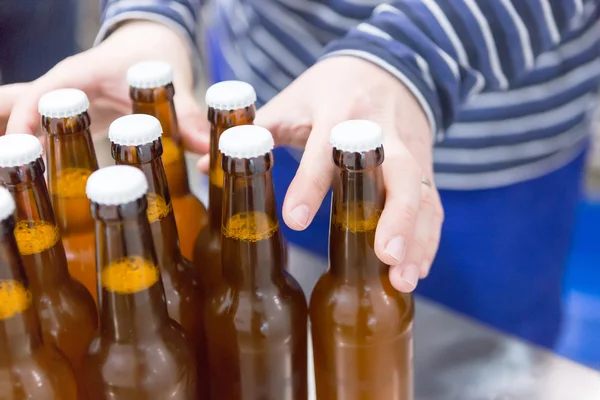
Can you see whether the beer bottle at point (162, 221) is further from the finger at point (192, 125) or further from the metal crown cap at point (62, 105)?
the finger at point (192, 125)

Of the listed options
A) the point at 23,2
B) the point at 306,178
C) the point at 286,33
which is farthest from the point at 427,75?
the point at 23,2

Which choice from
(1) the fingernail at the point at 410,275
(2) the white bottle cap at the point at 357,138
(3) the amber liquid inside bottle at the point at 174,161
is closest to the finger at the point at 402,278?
(1) the fingernail at the point at 410,275

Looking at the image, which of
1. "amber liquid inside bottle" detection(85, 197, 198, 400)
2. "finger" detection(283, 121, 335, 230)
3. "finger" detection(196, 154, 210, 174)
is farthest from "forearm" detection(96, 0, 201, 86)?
"amber liquid inside bottle" detection(85, 197, 198, 400)

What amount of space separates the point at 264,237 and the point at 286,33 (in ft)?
1.78

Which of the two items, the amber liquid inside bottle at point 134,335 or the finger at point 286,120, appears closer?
the amber liquid inside bottle at point 134,335

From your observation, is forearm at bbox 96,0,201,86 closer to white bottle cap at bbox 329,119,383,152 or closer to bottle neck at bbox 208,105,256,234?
bottle neck at bbox 208,105,256,234

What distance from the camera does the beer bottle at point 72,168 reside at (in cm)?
61

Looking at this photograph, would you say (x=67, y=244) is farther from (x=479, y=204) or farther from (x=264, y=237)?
(x=479, y=204)

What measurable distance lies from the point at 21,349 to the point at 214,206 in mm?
220

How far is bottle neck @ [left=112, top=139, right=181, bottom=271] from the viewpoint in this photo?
57 centimetres

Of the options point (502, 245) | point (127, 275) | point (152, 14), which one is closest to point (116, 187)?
point (127, 275)

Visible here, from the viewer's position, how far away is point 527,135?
3.42 ft

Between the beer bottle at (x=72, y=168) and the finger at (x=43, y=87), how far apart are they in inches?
4.9

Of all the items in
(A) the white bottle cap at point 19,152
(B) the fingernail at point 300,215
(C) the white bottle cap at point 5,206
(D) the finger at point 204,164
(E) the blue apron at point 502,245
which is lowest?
(E) the blue apron at point 502,245
